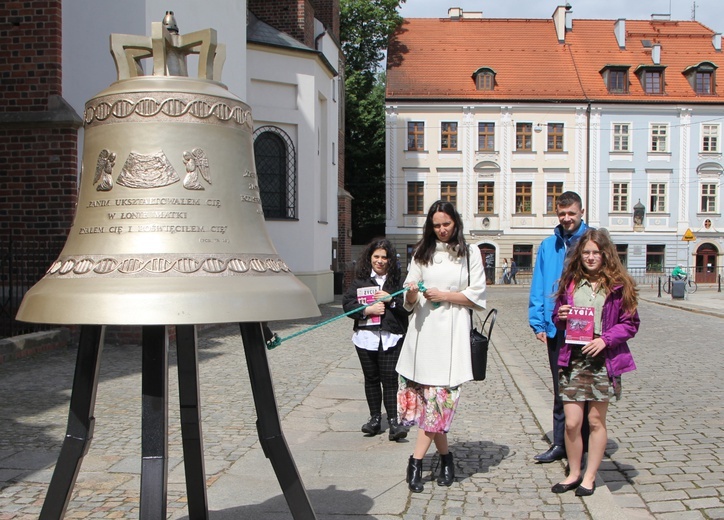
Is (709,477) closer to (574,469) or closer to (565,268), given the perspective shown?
(574,469)

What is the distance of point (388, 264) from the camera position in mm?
6293

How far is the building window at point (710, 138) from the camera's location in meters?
45.3

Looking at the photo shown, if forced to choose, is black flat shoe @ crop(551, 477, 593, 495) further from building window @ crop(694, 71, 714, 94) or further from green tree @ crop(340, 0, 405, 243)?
building window @ crop(694, 71, 714, 94)

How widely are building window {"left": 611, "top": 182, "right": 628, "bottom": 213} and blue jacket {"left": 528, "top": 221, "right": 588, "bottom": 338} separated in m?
41.9

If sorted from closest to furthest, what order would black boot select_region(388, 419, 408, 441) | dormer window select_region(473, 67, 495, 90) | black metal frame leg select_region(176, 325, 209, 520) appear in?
1. black metal frame leg select_region(176, 325, 209, 520)
2. black boot select_region(388, 419, 408, 441)
3. dormer window select_region(473, 67, 495, 90)

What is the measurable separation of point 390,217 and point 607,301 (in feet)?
132

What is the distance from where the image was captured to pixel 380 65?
46.9 metres

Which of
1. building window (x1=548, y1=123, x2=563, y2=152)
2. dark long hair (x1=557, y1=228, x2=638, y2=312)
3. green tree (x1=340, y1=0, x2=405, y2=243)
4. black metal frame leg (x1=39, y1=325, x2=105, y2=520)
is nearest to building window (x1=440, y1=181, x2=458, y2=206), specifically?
green tree (x1=340, y1=0, x2=405, y2=243)

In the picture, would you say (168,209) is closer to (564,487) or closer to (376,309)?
(564,487)

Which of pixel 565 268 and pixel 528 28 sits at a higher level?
pixel 528 28

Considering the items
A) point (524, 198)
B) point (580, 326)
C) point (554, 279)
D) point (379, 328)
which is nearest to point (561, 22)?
point (524, 198)

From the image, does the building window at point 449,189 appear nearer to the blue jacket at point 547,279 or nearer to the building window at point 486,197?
the building window at point 486,197

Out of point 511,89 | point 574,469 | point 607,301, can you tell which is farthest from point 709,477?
point 511,89

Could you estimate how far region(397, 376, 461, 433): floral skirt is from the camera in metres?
4.72
